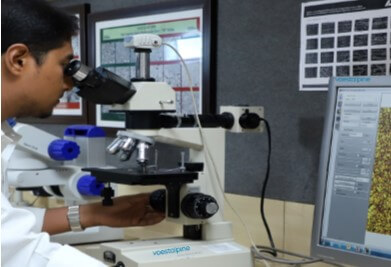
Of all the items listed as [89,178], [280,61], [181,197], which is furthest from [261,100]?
[89,178]

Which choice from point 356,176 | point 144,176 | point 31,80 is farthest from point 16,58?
point 356,176

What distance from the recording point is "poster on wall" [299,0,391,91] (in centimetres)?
129

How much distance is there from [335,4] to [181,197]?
0.61m

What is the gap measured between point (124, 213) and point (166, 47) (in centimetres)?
62

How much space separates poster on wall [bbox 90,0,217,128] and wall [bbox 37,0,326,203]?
0.06m

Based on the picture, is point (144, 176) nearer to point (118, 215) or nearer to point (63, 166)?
point (118, 215)

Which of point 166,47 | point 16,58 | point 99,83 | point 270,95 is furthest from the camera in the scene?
point 166,47

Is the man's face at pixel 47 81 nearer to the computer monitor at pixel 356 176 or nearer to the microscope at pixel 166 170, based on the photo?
the microscope at pixel 166 170

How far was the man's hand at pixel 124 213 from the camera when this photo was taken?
1.37 meters

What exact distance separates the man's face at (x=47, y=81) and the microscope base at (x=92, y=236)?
0.60m

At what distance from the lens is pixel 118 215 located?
1386mm

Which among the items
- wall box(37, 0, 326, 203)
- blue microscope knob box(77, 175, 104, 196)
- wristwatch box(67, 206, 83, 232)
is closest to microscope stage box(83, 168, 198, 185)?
wristwatch box(67, 206, 83, 232)

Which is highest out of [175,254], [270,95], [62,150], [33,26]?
[33,26]

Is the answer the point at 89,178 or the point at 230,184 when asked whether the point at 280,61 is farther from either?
the point at 89,178
